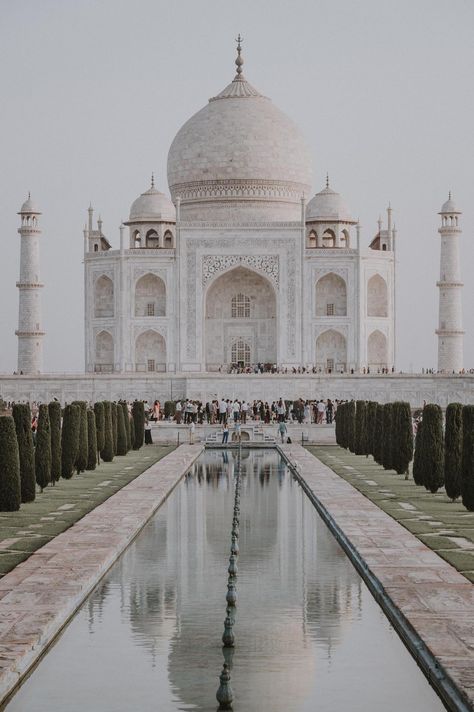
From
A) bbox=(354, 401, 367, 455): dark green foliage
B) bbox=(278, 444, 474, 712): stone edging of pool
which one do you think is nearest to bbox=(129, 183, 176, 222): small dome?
bbox=(354, 401, 367, 455): dark green foliage

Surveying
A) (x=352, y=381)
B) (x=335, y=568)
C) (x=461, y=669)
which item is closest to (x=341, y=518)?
(x=335, y=568)

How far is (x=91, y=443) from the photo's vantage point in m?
14.5

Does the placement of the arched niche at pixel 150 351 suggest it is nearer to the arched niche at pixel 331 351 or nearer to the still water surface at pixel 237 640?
the arched niche at pixel 331 351

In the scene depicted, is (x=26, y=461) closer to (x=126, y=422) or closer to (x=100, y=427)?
(x=100, y=427)

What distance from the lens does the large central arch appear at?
30828 millimetres

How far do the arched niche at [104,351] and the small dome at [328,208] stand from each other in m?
5.97

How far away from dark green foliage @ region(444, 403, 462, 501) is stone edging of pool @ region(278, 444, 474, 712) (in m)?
0.84

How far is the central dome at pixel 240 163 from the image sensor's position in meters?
32.0

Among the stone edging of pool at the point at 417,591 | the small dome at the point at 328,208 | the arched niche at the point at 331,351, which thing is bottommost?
the stone edging of pool at the point at 417,591

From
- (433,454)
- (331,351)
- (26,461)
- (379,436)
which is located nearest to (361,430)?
(379,436)

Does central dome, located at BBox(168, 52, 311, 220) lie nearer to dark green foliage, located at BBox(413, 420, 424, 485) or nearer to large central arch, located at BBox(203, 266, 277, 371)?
large central arch, located at BBox(203, 266, 277, 371)

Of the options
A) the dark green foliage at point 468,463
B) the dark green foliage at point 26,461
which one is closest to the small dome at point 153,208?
the dark green foliage at point 26,461

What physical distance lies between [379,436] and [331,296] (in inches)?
607

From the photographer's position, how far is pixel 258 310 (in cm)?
3130
